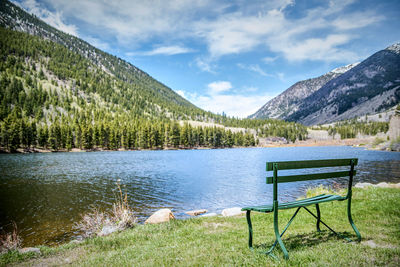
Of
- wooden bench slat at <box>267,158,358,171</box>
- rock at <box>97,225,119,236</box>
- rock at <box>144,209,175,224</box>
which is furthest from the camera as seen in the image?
rock at <box>144,209,175,224</box>

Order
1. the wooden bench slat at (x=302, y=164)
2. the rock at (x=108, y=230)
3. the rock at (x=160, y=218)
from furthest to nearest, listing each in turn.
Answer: the rock at (x=160, y=218) < the rock at (x=108, y=230) < the wooden bench slat at (x=302, y=164)

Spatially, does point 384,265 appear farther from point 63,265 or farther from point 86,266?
point 63,265

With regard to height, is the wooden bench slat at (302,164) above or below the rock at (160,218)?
above

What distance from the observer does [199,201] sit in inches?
847

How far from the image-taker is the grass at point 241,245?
5031 millimetres

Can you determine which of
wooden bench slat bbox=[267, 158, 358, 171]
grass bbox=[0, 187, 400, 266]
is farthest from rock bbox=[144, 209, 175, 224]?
wooden bench slat bbox=[267, 158, 358, 171]

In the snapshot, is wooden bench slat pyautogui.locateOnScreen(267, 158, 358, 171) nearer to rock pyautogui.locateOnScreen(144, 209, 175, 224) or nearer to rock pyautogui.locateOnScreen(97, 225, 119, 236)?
rock pyautogui.locateOnScreen(97, 225, 119, 236)

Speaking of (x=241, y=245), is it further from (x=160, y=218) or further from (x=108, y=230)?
(x=160, y=218)

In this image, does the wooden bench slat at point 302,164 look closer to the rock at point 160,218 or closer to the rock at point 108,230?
the rock at point 108,230

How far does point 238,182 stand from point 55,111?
16975cm

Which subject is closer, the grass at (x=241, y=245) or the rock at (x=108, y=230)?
the grass at (x=241, y=245)

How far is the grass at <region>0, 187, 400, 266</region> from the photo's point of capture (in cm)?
503

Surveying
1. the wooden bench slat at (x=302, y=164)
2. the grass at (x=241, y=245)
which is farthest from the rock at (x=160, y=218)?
the wooden bench slat at (x=302, y=164)

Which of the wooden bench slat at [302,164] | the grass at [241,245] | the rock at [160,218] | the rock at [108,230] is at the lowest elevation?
the rock at [160,218]
